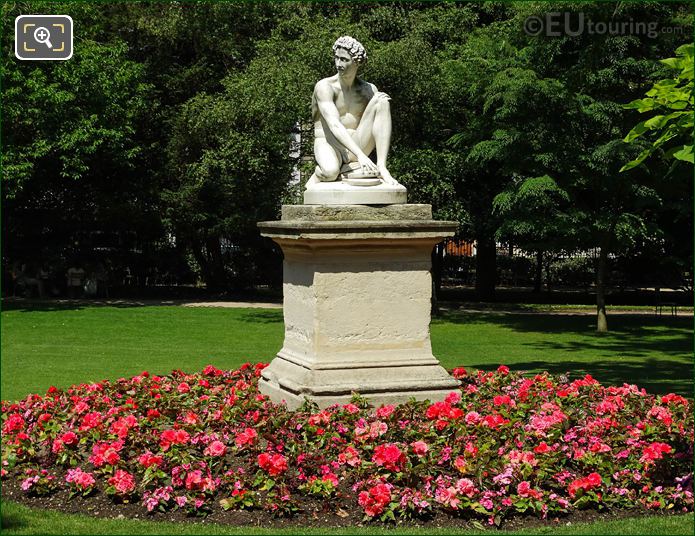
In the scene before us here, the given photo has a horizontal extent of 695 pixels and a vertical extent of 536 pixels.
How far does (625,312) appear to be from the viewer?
1092 inches

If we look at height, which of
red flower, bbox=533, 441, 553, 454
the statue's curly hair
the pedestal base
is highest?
the statue's curly hair

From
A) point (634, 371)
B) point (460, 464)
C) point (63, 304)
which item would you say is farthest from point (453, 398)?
point (63, 304)

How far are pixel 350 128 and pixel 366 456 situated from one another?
3335mm

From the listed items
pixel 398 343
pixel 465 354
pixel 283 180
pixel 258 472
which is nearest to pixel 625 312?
pixel 283 180

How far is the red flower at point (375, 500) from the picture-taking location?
A: 711 centimetres

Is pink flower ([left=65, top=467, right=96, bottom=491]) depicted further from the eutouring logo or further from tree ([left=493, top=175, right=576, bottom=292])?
the eutouring logo

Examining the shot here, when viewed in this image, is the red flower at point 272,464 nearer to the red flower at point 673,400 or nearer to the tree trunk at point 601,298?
the red flower at point 673,400

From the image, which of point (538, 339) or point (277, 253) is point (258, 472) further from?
point (277, 253)

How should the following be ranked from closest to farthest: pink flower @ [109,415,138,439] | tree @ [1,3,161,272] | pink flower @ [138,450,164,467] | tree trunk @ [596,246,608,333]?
pink flower @ [138,450,164,467] → pink flower @ [109,415,138,439] → tree trunk @ [596,246,608,333] → tree @ [1,3,161,272]

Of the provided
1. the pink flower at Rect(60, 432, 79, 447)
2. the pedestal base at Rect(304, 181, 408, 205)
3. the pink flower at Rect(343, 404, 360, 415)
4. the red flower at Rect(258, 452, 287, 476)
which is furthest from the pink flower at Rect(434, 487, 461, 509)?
the pedestal base at Rect(304, 181, 408, 205)

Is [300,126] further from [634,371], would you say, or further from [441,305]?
[634,371]

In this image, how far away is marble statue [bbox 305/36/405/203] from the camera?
9.52m

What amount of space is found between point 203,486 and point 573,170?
14.9m

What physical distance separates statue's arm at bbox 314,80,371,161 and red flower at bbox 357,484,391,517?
3.41 m
